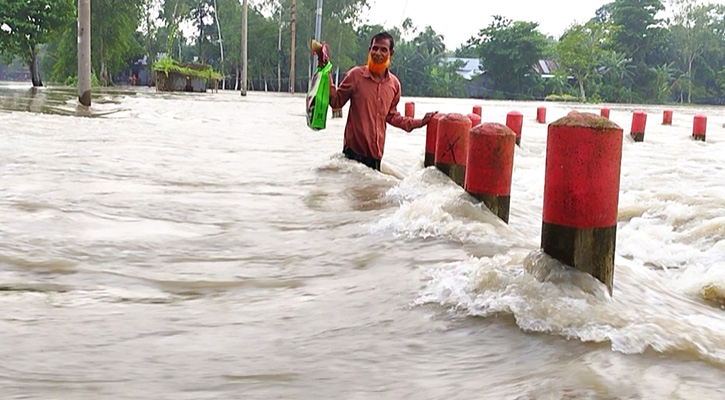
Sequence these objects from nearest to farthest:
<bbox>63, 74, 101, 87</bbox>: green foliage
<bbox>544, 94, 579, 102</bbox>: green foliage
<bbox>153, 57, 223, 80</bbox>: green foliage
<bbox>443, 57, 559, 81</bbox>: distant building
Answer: <bbox>153, 57, 223, 80</bbox>: green foliage < <bbox>63, 74, 101, 87</bbox>: green foliage < <bbox>544, 94, 579, 102</bbox>: green foliage < <bbox>443, 57, 559, 81</bbox>: distant building

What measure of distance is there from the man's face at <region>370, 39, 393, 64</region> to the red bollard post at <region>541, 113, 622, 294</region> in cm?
361

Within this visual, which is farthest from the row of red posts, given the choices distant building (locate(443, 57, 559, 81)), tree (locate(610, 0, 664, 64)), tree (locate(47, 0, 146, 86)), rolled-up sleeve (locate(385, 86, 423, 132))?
tree (locate(610, 0, 664, 64))

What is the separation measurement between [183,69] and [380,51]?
1222 inches

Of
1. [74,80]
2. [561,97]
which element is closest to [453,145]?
[74,80]

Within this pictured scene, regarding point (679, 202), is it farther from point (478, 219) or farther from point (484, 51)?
point (484, 51)

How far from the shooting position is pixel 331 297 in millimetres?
3445

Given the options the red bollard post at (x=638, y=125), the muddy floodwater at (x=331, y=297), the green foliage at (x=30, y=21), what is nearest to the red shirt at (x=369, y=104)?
the muddy floodwater at (x=331, y=297)

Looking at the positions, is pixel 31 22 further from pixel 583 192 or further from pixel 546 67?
pixel 546 67

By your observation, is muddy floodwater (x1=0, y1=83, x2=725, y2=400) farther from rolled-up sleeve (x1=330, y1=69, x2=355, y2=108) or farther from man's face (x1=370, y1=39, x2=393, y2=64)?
man's face (x1=370, y1=39, x2=393, y2=64)

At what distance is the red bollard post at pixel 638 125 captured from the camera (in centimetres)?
1548

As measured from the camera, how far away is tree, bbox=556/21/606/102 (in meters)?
62.7

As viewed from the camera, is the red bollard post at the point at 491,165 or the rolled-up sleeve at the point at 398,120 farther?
the rolled-up sleeve at the point at 398,120

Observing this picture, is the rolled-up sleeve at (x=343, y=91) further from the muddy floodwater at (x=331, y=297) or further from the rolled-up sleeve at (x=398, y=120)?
the muddy floodwater at (x=331, y=297)

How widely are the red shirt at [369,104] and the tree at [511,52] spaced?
197 ft
